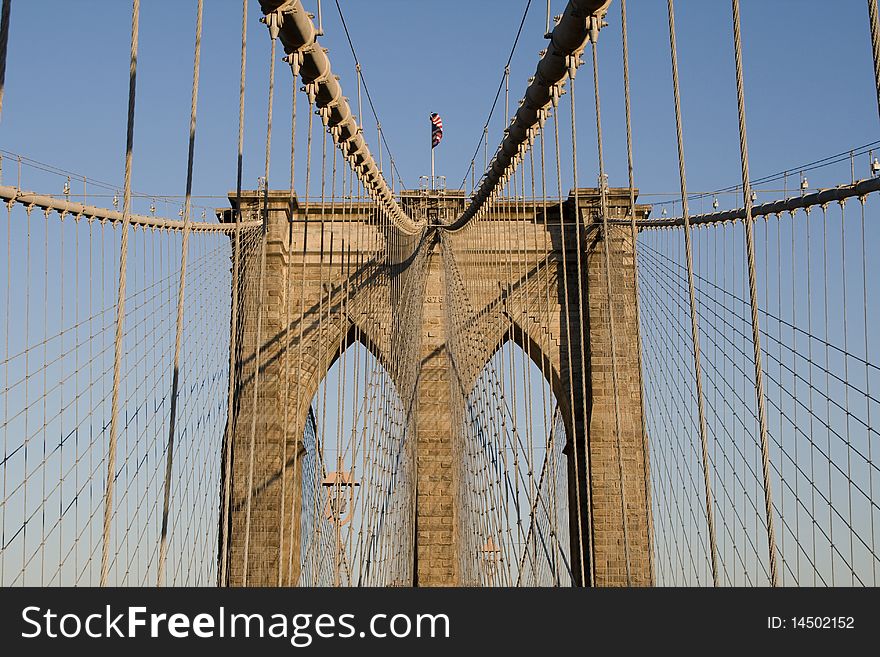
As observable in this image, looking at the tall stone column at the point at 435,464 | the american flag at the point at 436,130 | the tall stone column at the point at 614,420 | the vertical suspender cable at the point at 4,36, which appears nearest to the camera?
the vertical suspender cable at the point at 4,36

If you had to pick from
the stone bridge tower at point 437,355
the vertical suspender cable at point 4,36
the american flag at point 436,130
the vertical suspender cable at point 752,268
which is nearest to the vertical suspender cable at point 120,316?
the vertical suspender cable at point 4,36

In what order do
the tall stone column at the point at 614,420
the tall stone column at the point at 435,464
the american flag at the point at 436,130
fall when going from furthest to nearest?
the american flag at the point at 436,130 < the tall stone column at the point at 435,464 < the tall stone column at the point at 614,420

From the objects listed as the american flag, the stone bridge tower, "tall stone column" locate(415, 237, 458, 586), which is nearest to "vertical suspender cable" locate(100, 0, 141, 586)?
the stone bridge tower

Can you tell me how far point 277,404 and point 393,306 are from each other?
245 centimetres

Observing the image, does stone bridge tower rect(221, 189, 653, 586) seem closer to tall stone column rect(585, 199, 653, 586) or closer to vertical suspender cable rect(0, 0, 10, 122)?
tall stone column rect(585, 199, 653, 586)

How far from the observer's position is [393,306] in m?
15.7

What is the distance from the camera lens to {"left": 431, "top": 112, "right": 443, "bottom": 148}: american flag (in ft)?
75.5

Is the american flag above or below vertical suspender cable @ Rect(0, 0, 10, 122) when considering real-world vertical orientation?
above

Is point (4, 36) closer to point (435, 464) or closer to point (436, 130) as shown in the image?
point (435, 464)

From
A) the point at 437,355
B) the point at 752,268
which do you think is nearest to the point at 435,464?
the point at 437,355

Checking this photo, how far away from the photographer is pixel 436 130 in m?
23.1

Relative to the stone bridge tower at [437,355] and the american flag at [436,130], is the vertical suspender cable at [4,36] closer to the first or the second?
the stone bridge tower at [437,355]

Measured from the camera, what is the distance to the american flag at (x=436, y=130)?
2302 centimetres

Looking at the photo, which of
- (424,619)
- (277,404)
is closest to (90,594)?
(424,619)
